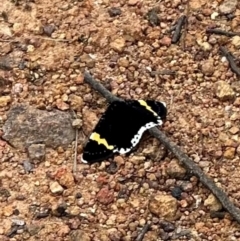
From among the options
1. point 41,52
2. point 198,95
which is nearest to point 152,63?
point 198,95

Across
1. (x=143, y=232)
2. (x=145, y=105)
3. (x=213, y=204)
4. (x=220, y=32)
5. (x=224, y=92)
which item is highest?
(x=220, y=32)

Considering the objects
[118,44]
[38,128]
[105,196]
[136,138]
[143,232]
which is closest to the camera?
[143,232]

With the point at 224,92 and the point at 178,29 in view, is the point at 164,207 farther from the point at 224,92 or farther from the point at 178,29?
the point at 178,29

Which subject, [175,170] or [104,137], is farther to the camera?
[104,137]

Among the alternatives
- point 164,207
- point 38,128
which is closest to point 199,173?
point 164,207

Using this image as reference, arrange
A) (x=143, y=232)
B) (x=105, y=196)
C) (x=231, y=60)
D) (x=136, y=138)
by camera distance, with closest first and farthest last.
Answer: (x=143, y=232)
(x=105, y=196)
(x=136, y=138)
(x=231, y=60)

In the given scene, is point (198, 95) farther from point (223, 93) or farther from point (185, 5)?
point (185, 5)

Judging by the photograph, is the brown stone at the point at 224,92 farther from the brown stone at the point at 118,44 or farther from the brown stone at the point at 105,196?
the brown stone at the point at 105,196
